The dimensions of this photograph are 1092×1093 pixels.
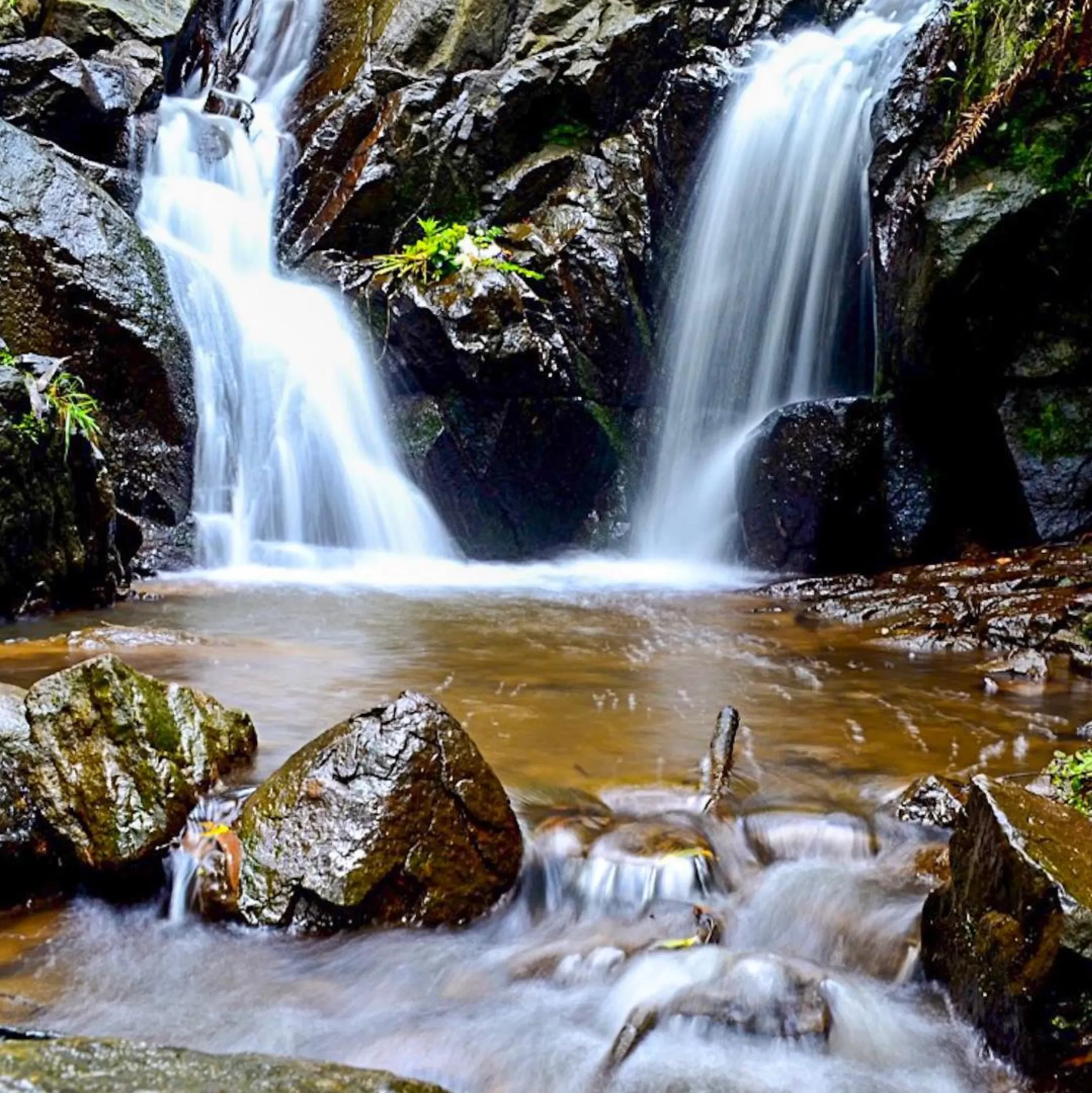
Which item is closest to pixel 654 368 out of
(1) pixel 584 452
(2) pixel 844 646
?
(1) pixel 584 452

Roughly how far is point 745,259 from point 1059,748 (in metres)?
8.52

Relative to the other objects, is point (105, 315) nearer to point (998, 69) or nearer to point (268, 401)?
point (268, 401)

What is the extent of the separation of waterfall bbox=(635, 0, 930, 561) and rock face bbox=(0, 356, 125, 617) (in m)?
6.74

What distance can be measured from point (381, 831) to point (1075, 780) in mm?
2464

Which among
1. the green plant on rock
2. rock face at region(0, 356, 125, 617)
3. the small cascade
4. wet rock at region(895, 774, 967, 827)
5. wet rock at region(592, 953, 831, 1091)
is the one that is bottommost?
wet rock at region(592, 953, 831, 1091)

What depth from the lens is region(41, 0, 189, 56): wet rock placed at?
50.3ft

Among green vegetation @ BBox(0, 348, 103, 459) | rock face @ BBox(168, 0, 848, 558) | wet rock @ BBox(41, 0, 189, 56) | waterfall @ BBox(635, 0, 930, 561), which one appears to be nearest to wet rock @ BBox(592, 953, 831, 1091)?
green vegetation @ BBox(0, 348, 103, 459)

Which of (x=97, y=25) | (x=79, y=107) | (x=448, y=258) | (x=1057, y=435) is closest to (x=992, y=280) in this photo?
(x=1057, y=435)

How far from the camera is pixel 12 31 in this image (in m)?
14.6

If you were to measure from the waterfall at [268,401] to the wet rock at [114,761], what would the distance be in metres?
7.03

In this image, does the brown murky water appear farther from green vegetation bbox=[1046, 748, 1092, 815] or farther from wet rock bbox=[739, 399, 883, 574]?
wet rock bbox=[739, 399, 883, 574]

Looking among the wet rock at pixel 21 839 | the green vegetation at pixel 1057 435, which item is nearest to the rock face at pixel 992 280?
the green vegetation at pixel 1057 435

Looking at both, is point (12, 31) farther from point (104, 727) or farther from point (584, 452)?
point (104, 727)

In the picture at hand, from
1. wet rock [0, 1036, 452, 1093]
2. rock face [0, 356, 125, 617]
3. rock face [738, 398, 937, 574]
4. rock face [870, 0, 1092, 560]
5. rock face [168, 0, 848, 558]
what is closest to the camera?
wet rock [0, 1036, 452, 1093]
